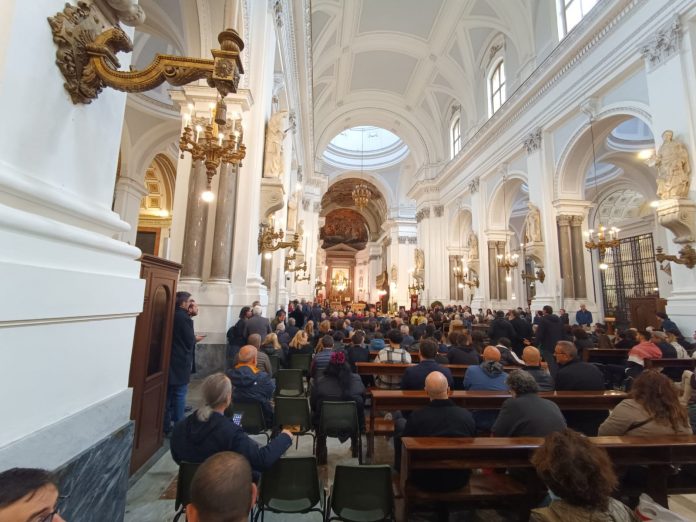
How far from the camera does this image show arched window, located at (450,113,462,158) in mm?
16317

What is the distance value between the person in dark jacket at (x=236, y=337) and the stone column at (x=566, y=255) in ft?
27.0

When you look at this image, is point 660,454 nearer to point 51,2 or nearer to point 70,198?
point 70,198

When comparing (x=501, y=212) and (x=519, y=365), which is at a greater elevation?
(x=501, y=212)

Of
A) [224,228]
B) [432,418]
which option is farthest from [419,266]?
[432,418]

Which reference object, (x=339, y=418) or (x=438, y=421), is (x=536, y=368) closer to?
(x=438, y=421)

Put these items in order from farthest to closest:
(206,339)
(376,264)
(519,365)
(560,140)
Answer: (376,264)
(560,140)
(206,339)
(519,365)

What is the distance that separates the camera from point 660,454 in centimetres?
190

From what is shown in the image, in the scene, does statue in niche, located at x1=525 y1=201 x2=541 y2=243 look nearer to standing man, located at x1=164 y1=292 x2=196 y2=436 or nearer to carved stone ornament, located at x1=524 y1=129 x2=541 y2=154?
carved stone ornament, located at x1=524 y1=129 x2=541 y2=154

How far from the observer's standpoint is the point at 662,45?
6.20 metres

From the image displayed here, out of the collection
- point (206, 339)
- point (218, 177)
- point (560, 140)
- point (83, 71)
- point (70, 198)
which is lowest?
point (206, 339)

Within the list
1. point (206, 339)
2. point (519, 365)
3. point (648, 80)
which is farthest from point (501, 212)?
point (206, 339)

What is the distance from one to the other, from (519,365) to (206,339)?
4.21 metres

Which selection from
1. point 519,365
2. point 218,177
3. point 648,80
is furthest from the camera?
point 648,80

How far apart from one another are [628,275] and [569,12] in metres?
10.6
